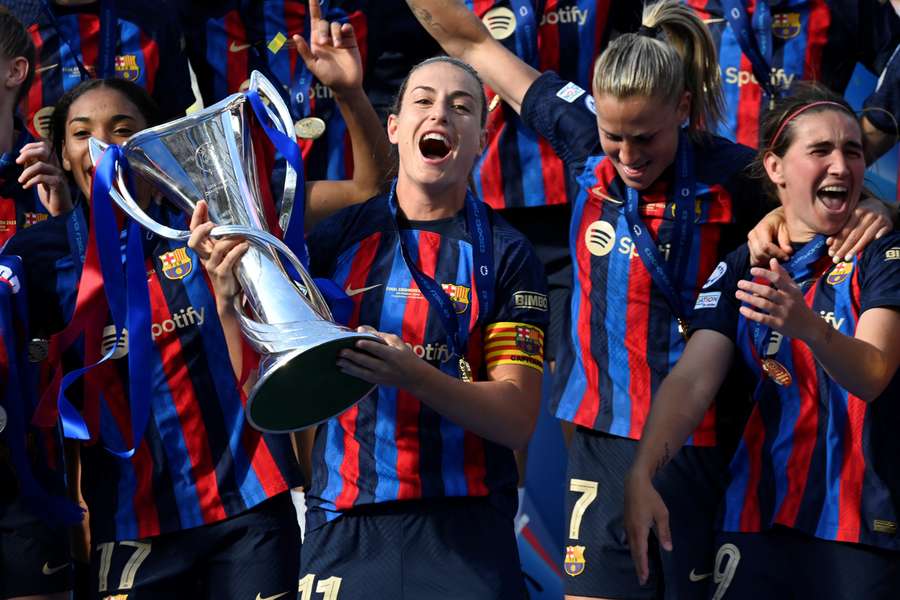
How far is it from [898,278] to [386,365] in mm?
1421

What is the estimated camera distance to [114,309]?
152 inches

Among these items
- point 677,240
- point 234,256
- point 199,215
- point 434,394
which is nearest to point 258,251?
point 234,256

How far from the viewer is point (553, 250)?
5328mm

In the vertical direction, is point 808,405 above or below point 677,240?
below

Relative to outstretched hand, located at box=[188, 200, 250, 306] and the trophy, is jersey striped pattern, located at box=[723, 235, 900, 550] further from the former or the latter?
outstretched hand, located at box=[188, 200, 250, 306]

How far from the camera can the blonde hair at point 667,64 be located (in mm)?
4434

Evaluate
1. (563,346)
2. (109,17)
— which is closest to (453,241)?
(563,346)

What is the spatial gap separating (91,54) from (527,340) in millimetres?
2428

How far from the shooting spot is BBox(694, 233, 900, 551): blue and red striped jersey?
396cm

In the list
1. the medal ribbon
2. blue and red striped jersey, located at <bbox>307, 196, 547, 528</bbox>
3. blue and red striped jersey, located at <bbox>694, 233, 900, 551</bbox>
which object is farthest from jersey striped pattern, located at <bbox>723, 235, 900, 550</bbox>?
the medal ribbon

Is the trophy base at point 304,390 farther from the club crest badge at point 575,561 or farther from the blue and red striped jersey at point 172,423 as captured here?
the club crest badge at point 575,561

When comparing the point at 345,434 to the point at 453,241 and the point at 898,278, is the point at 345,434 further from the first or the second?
the point at 898,278

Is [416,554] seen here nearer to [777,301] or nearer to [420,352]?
[420,352]

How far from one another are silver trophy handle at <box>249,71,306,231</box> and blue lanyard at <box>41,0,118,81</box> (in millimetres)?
1688
